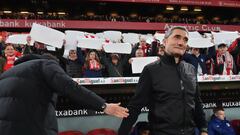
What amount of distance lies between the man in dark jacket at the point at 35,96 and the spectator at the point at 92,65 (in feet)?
11.4

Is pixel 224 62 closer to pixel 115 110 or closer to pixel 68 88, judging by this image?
pixel 115 110

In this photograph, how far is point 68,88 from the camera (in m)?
2.68

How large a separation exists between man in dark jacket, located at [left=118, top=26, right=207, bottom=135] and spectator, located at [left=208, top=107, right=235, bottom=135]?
3427 millimetres

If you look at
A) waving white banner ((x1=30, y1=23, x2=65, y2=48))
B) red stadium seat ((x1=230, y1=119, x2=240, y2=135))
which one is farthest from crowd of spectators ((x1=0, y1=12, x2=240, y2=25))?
red stadium seat ((x1=230, y1=119, x2=240, y2=135))

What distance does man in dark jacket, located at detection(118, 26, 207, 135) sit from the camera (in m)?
3.00

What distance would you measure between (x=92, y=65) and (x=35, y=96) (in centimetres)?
377

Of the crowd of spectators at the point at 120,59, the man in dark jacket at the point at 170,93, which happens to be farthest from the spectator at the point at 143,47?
the man in dark jacket at the point at 170,93

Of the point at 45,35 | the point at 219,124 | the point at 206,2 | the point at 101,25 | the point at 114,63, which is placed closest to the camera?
the point at 45,35

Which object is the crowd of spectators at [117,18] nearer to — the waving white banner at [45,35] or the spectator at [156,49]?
the spectator at [156,49]

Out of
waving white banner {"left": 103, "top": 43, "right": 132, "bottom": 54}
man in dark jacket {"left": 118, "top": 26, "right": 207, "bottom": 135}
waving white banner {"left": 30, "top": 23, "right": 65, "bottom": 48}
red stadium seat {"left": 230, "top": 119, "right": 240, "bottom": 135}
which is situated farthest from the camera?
red stadium seat {"left": 230, "top": 119, "right": 240, "bottom": 135}

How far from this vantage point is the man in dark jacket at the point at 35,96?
269cm

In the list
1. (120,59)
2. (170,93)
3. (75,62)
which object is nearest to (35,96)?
(170,93)

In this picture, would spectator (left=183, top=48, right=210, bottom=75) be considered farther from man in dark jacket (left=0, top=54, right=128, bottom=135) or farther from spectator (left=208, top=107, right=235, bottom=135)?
man in dark jacket (left=0, top=54, right=128, bottom=135)

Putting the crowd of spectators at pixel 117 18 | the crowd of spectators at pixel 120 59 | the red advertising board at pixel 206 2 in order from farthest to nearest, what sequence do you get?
the red advertising board at pixel 206 2 → the crowd of spectators at pixel 117 18 → the crowd of spectators at pixel 120 59
